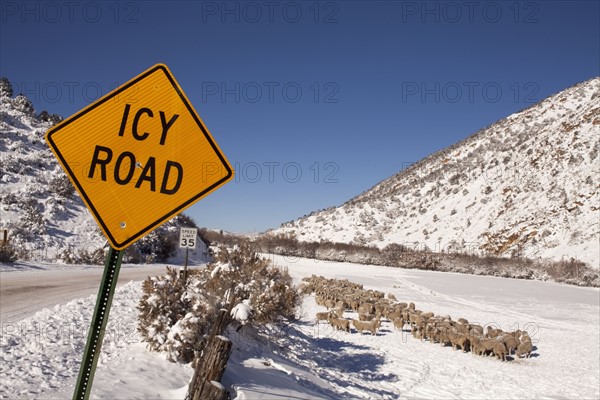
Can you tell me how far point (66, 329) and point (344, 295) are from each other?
53.4 ft

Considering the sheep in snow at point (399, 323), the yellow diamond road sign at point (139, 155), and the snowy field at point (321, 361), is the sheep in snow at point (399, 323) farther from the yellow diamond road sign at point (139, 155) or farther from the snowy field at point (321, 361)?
the yellow diamond road sign at point (139, 155)

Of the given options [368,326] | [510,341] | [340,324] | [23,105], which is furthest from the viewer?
[23,105]

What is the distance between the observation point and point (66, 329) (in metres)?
6.77

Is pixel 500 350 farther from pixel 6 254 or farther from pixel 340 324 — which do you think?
pixel 6 254

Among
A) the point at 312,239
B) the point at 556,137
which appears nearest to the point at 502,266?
the point at 556,137

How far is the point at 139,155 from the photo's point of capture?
1.97 metres

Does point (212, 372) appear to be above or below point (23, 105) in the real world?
below

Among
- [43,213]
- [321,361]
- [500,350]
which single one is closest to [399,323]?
[500,350]

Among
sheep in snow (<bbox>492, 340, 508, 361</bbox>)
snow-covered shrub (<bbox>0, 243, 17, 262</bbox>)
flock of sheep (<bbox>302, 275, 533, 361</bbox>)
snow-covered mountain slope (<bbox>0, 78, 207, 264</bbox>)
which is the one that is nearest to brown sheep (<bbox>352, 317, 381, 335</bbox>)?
flock of sheep (<bbox>302, 275, 533, 361</bbox>)

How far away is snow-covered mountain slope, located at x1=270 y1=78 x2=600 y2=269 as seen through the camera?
41.3 meters

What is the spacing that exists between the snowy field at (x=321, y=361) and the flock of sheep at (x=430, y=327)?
0.37m

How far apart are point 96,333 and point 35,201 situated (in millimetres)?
28770

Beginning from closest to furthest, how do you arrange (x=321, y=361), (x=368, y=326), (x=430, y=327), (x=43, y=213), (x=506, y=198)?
1. (x=321, y=361)
2. (x=430, y=327)
3. (x=368, y=326)
4. (x=43, y=213)
5. (x=506, y=198)

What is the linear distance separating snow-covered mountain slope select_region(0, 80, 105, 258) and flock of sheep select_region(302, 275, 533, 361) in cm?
1437
